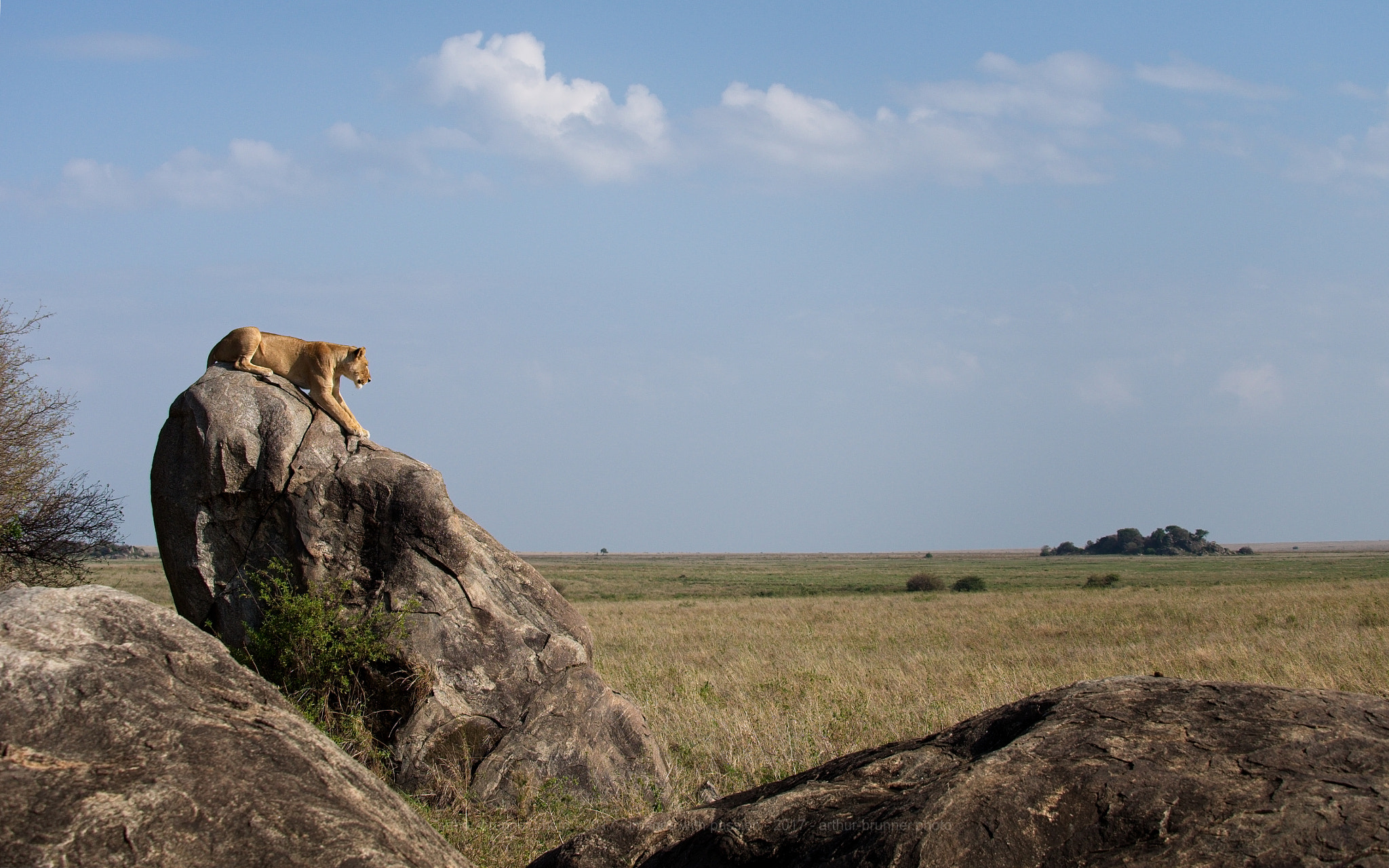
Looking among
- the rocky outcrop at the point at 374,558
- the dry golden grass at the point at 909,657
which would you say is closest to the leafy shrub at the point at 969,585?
the dry golden grass at the point at 909,657

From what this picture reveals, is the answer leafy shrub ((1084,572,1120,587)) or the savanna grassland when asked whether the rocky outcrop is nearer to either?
the savanna grassland

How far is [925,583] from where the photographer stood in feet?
200

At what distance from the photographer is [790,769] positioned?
11.1m

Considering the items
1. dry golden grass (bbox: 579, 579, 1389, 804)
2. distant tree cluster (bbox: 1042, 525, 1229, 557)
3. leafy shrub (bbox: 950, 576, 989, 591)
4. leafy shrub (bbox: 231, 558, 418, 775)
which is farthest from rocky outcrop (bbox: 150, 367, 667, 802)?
distant tree cluster (bbox: 1042, 525, 1229, 557)

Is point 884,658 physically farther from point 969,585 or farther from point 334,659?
point 969,585

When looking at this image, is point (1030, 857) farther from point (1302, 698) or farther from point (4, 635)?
point (4, 635)

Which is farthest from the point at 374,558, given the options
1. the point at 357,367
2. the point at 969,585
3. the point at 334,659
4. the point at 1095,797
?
the point at 969,585

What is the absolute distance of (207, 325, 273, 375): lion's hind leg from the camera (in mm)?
10906

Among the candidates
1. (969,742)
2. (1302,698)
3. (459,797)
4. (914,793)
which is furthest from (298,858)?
(459,797)

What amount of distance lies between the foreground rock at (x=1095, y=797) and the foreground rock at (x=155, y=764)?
1.33m

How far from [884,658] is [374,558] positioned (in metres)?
15.1

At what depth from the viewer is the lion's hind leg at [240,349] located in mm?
10906

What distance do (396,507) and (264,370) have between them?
7.91ft

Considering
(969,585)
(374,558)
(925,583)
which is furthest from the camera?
(925,583)
